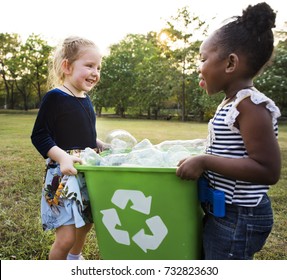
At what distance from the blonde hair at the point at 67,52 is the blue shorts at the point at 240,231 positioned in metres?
1.04

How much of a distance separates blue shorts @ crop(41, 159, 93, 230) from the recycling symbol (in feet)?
0.46

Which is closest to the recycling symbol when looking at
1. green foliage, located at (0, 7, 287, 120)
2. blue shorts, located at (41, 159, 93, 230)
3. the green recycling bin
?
the green recycling bin

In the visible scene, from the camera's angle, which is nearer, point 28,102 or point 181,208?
point 181,208

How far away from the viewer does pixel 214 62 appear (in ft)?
4.43

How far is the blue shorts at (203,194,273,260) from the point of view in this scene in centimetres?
130

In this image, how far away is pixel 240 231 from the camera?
51.1 inches

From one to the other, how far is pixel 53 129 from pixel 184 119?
19.6 metres

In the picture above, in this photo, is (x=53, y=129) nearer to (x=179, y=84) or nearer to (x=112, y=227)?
(x=112, y=227)

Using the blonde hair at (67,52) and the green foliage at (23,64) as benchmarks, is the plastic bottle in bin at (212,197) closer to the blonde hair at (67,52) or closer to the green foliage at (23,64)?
the blonde hair at (67,52)

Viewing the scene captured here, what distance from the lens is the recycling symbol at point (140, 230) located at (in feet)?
4.42

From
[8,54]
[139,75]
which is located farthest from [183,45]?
[8,54]

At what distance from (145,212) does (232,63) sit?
0.61m

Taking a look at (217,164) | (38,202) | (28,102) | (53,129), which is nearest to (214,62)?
(217,164)
